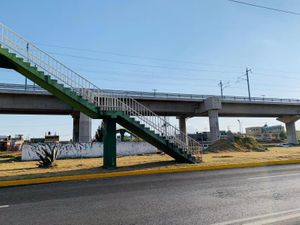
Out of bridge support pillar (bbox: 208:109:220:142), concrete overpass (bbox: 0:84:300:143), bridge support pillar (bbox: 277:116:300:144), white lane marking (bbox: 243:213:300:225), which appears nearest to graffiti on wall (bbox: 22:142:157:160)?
concrete overpass (bbox: 0:84:300:143)

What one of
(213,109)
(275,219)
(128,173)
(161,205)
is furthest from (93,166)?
(213,109)

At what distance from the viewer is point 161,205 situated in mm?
6578

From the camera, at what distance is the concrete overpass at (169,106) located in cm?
3534

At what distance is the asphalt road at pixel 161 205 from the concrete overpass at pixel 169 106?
26.7 metres

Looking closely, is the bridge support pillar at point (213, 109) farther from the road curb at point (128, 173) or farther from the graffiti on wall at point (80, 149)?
the road curb at point (128, 173)

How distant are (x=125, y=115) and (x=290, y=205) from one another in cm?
1084

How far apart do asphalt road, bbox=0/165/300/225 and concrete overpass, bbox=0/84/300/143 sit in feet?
87.5

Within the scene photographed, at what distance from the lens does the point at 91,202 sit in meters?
7.11

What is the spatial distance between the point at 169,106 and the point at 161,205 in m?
38.6

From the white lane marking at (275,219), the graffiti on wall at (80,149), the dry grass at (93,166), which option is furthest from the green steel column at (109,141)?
the graffiti on wall at (80,149)

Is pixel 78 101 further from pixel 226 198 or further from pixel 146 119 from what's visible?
pixel 226 198

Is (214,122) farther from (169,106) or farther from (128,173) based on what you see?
(128,173)

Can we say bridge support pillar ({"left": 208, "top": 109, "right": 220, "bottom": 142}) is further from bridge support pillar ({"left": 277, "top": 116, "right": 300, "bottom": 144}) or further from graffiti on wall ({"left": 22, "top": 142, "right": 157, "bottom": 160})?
bridge support pillar ({"left": 277, "top": 116, "right": 300, "bottom": 144})

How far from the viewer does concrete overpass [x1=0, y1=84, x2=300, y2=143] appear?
116 feet
